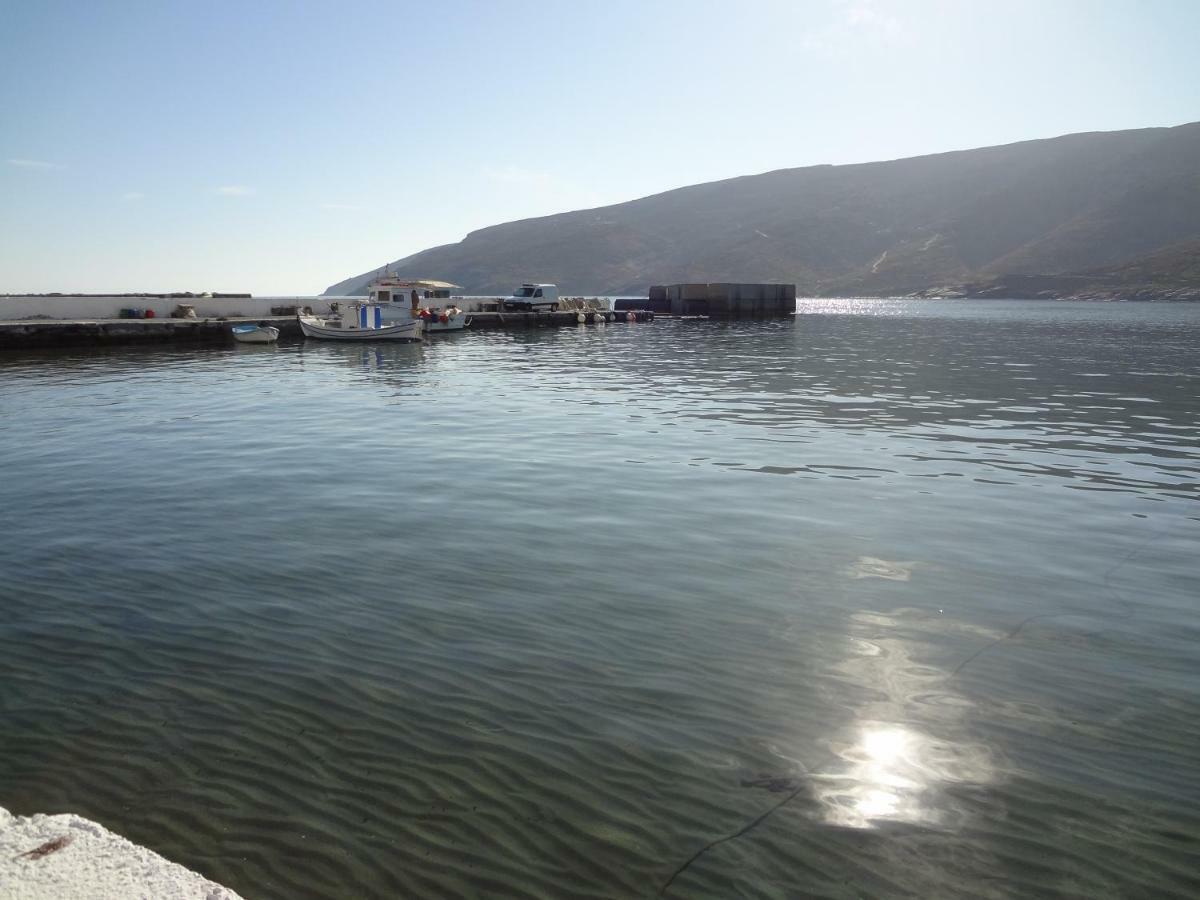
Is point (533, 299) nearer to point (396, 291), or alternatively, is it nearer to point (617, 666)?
point (396, 291)

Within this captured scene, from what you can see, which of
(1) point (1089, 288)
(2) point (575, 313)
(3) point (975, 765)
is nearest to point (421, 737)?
(3) point (975, 765)

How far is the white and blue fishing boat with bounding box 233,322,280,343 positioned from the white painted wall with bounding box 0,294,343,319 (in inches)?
282

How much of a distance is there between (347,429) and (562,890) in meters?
15.9

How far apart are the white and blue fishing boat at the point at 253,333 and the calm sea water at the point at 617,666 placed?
34162mm

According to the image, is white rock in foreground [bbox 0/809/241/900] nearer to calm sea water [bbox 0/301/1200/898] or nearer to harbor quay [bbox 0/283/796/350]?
calm sea water [bbox 0/301/1200/898]

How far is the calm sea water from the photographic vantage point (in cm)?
411

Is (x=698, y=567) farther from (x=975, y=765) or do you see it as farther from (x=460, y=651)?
(x=975, y=765)

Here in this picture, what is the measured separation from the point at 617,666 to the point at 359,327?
153ft

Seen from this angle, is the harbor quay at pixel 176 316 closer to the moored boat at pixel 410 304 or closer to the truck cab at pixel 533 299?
the truck cab at pixel 533 299

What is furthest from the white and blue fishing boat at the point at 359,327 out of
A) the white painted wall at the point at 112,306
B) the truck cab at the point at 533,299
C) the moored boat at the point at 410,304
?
the truck cab at the point at 533,299

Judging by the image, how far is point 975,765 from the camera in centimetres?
484

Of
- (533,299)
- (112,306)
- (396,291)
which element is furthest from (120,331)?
(533,299)

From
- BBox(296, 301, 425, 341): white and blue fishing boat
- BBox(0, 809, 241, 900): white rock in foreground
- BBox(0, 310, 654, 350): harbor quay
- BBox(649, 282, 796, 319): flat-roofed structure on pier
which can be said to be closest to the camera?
BBox(0, 809, 241, 900): white rock in foreground

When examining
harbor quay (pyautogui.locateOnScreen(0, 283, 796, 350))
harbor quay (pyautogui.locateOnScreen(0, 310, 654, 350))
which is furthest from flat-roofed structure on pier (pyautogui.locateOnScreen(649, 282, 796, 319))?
harbor quay (pyautogui.locateOnScreen(0, 310, 654, 350))
